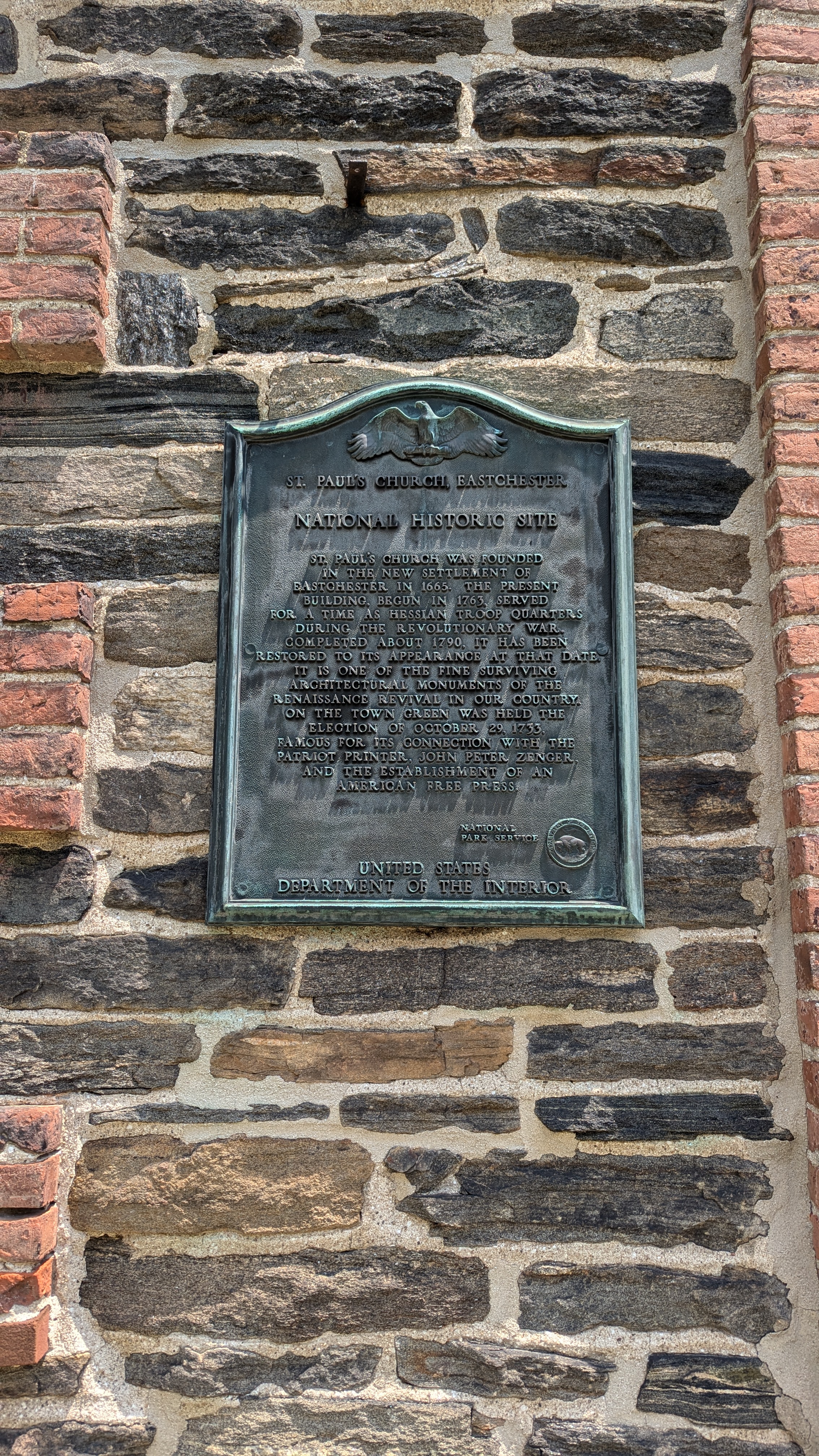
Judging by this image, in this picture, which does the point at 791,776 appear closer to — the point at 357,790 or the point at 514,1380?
the point at 357,790

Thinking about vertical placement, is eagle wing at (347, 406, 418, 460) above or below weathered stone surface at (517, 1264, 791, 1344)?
above

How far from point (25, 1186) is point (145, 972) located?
49cm

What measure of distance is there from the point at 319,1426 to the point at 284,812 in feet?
4.21

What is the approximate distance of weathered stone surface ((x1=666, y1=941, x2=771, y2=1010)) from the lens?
2281mm

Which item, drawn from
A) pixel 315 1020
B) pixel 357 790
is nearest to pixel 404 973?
pixel 315 1020

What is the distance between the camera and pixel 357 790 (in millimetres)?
2322

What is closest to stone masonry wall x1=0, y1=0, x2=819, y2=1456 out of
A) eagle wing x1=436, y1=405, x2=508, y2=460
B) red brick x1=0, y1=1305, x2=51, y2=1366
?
red brick x1=0, y1=1305, x2=51, y2=1366

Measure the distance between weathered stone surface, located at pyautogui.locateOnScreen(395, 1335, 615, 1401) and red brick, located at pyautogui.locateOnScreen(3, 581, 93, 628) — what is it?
1.79 m

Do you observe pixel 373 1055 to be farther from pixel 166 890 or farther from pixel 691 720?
pixel 691 720

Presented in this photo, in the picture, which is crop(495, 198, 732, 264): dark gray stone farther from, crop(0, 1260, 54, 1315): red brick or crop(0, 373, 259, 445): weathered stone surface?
crop(0, 1260, 54, 1315): red brick

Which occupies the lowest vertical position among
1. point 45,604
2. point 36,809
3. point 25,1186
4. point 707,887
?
point 25,1186

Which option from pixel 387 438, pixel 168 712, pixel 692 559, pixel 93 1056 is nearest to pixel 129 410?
pixel 387 438

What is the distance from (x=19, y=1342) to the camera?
2082mm

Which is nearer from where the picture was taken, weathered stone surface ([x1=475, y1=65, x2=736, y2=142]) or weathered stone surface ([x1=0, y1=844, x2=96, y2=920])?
weathered stone surface ([x1=0, y1=844, x2=96, y2=920])
